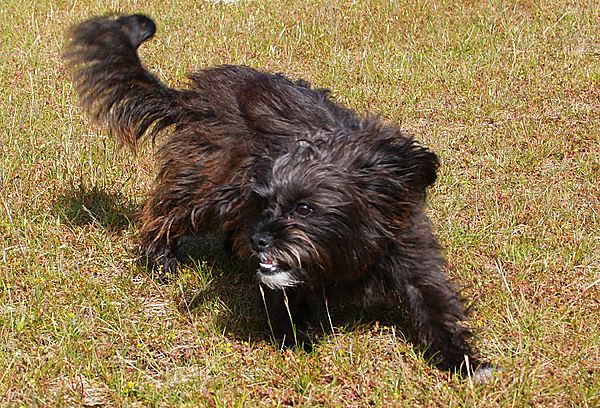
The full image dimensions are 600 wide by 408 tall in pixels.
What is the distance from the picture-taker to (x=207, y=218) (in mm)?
4500

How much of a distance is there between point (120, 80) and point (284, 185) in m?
1.57

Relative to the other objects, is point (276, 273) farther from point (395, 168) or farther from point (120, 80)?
point (120, 80)

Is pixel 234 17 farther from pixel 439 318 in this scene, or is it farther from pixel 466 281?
pixel 439 318

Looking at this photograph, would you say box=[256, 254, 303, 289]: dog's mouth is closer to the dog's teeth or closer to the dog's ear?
the dog's teeth

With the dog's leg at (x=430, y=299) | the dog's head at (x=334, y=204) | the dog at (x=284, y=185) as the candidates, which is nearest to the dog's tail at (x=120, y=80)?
the dog at (x=284, y=185)

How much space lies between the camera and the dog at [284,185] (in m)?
3.52

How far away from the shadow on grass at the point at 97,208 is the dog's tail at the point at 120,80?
735 millimetres

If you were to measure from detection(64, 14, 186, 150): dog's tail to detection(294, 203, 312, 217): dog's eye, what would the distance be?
1.43m

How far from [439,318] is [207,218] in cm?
145

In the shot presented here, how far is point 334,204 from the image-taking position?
11.5 feet

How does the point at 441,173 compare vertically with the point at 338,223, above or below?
below

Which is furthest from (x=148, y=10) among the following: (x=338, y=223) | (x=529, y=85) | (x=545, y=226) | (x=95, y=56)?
(x=338, y=223)

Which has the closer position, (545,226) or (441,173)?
(545,226)

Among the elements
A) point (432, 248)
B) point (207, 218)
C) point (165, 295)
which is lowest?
point (165, 295)
